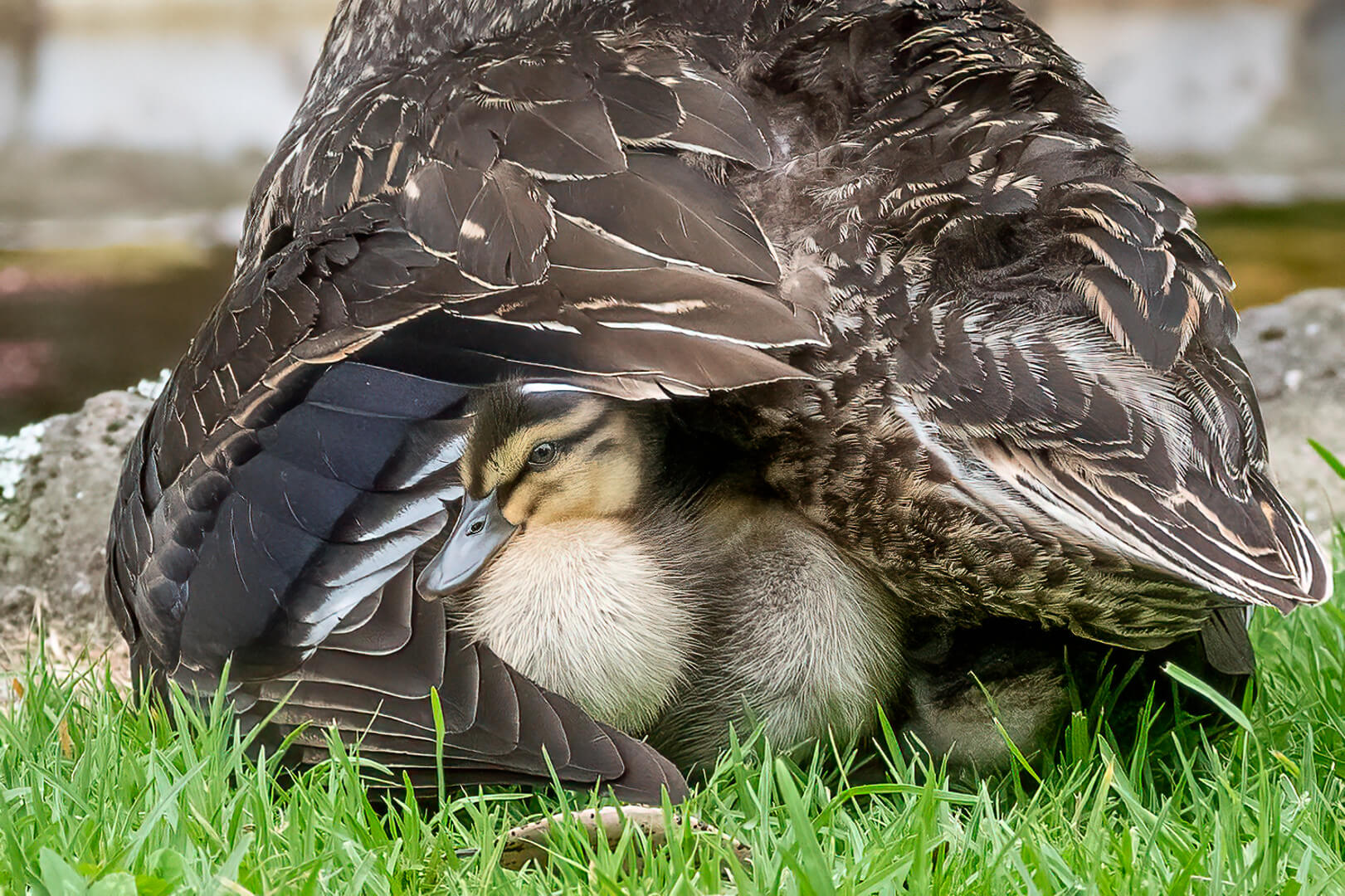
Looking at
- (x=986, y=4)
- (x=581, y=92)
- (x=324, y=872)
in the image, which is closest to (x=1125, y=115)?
(x=986, y=4)

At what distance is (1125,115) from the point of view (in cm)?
1165

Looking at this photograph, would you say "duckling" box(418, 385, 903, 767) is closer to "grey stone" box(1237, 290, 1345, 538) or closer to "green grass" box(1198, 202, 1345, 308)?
"grey stone" box(1237, 290, 1345, 538)

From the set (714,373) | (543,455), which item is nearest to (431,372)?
(543,455)

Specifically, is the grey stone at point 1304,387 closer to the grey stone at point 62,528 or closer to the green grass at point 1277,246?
the green grass at point 1277,246

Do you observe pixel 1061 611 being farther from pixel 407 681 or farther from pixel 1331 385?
pixel 1331 385

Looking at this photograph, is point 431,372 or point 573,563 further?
point 573,563

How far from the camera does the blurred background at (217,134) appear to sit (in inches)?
338

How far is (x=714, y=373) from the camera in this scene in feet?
6.55

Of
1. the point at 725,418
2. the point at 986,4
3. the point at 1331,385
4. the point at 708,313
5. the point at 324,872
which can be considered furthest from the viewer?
the point at 1331,385

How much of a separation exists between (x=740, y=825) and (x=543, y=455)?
2.06 feet

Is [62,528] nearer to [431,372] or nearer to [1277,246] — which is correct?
[431,372]

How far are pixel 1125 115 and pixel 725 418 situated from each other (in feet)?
33.4

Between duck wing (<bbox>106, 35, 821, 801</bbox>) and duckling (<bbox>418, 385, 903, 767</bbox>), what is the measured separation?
0.48ft

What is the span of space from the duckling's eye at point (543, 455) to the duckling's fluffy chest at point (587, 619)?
0.14 meters
